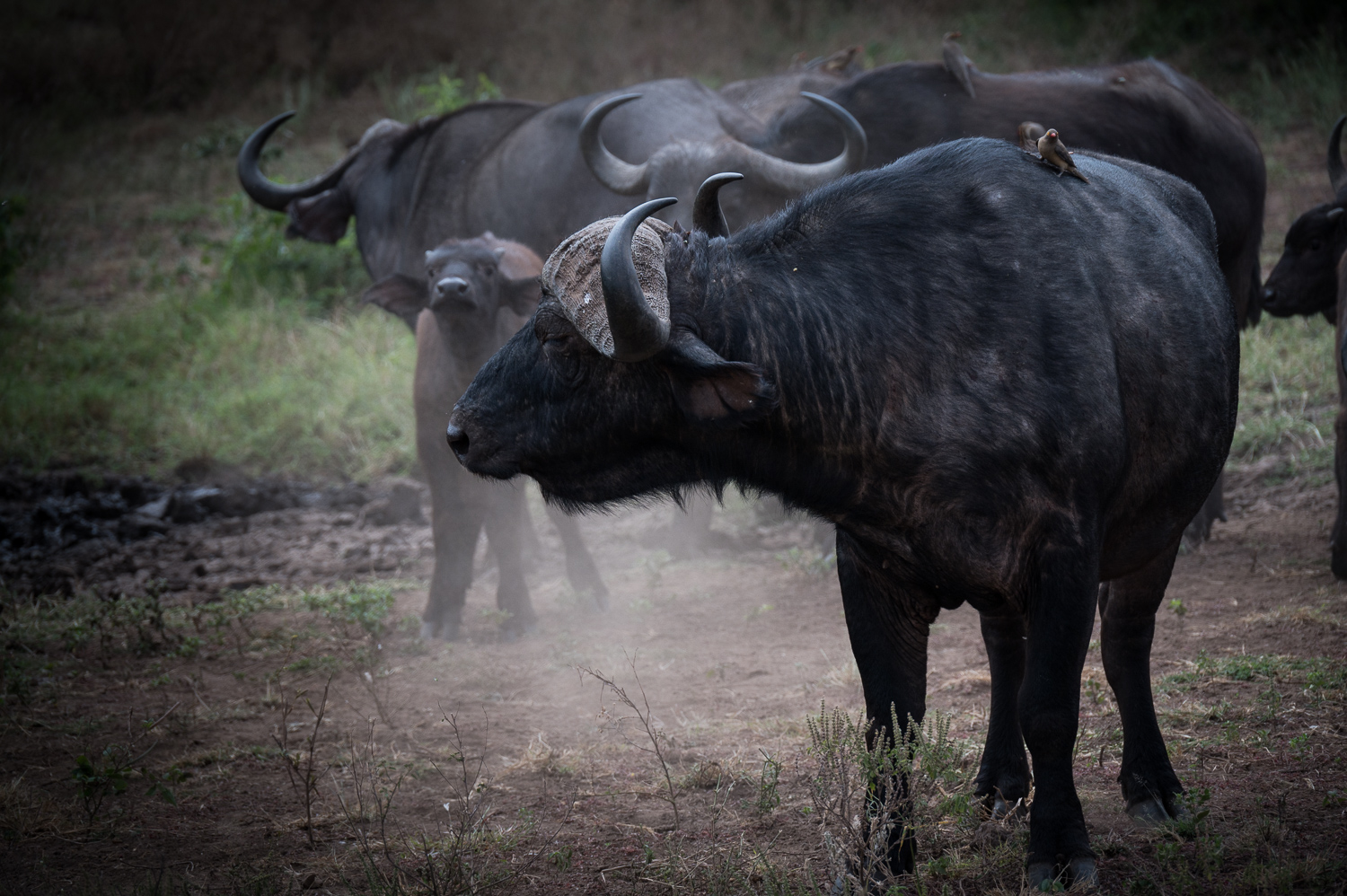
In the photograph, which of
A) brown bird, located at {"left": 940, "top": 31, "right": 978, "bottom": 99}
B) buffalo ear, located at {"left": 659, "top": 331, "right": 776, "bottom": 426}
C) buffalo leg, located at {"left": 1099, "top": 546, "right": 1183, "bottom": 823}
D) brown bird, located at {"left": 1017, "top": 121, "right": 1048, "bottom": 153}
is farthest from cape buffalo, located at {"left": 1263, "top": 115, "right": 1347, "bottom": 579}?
buffalo ear, located at {"left": 659, "top": 331, "right": 776, "bottom": 426}

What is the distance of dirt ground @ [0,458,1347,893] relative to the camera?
3.33m

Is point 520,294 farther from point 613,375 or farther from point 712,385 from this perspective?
point 712,385

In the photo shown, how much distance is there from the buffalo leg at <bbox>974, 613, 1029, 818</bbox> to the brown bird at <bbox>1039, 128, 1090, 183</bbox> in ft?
4.56

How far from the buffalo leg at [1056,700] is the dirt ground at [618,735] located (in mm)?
166

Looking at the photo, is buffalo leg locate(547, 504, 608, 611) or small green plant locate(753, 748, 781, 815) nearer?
small green plant locate(753, 748, 781, 815)

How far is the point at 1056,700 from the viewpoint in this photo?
2.95 m

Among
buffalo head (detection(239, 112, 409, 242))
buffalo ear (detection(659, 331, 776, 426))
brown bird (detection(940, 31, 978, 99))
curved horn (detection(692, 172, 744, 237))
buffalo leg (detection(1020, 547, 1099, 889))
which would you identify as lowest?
buffalo leg (detection(1020, 547, 1099, 889))

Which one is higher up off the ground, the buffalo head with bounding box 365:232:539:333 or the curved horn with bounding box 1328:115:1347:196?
the curved horn with bounding box 1328:115:1347:196

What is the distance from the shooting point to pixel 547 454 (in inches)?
126

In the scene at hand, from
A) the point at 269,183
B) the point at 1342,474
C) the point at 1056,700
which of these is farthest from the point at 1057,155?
the point at 269,183

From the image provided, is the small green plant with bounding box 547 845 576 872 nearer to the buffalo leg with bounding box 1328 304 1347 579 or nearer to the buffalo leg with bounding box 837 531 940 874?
the buffalo leg with bounding box 837 531 940 874

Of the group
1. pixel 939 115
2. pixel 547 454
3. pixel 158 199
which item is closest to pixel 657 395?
pixel 547 454

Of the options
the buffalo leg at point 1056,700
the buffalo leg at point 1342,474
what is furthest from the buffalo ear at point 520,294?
the buffalo leg at point 1342,474

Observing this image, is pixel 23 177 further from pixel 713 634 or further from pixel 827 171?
pixel 713 634
